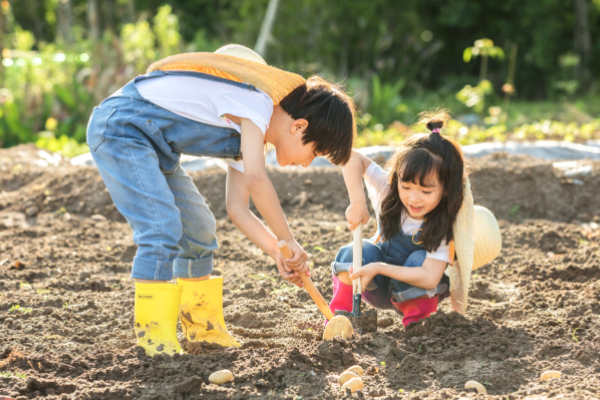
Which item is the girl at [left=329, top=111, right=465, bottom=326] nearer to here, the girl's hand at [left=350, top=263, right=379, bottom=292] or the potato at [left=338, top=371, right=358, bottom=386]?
the girl's hand at [left=350, top=263, right=379, bottom=292]

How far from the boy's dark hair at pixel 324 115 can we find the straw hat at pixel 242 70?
0.04 metres

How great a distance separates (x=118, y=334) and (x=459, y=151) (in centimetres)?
155

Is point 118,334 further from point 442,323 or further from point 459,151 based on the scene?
point 459,151

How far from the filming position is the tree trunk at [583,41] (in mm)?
11906

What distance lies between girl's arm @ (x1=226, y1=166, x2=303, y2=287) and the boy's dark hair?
396 mm

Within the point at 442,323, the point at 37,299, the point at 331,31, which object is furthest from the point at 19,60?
the point at 442,323

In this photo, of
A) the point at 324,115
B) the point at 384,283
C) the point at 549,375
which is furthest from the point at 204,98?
the point at 549,375

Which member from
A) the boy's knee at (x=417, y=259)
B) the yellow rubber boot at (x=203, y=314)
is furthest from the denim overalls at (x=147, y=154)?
the boy's knee at (x=417, y=259)

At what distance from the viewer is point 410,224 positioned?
2449 millimetres

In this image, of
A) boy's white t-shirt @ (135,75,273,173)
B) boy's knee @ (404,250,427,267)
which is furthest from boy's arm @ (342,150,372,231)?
boy's white t-shirt @ (135,75,273,173)

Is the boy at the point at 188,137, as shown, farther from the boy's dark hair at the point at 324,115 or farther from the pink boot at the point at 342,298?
the pink boot at the point at 342,298

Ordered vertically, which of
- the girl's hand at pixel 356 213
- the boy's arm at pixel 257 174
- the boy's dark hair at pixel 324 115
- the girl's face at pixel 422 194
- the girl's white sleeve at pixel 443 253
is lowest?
the girl's white sleeve at pixel 443 253

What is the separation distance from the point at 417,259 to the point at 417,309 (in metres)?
0.20

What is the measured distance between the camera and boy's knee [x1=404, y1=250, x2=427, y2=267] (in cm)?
A: 238
